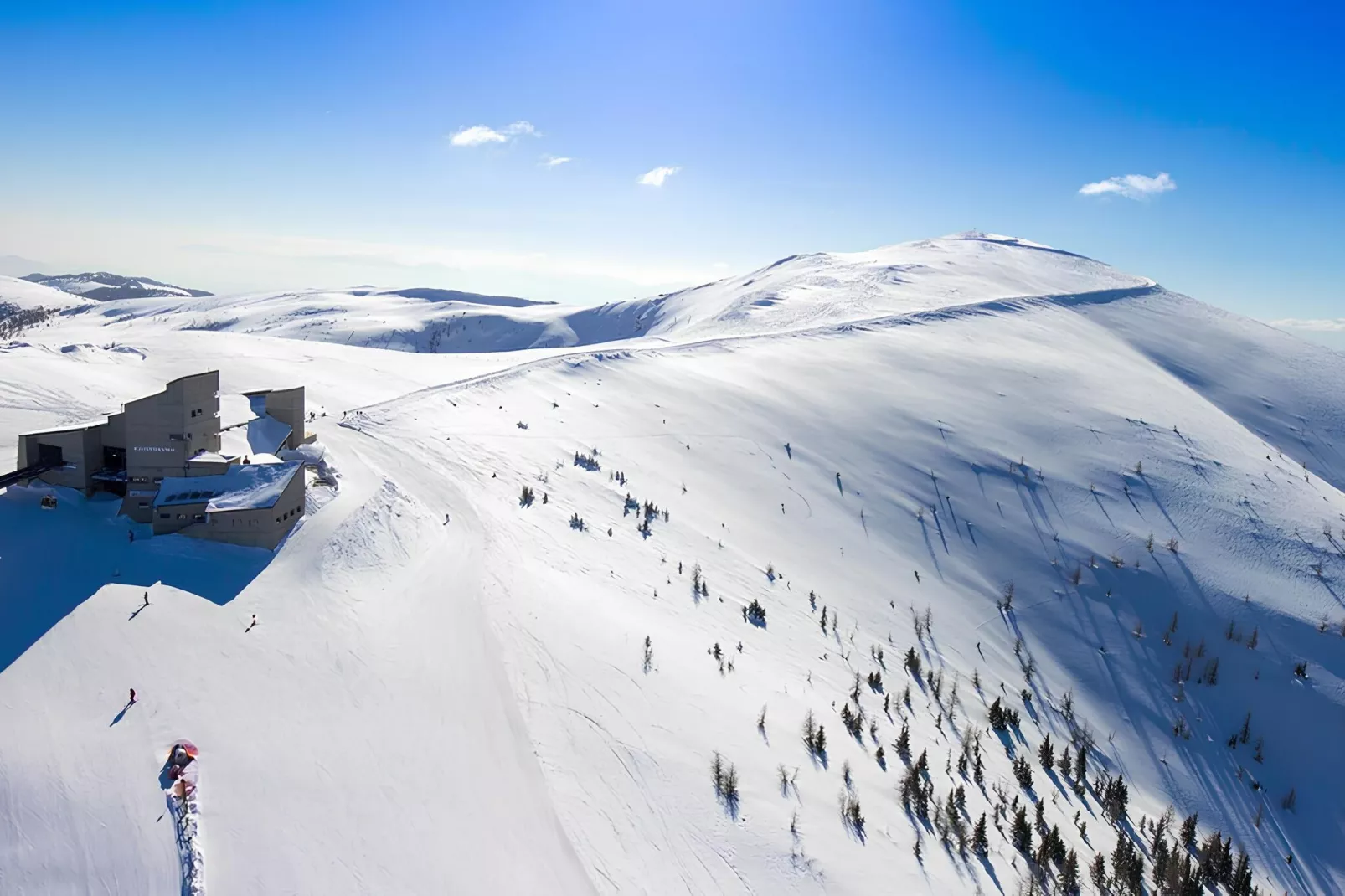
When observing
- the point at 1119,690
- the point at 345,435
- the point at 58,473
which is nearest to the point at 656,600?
the point at 345,435

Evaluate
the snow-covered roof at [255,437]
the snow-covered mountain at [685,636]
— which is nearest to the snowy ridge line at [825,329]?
the snow-covered mountain at [685,636]

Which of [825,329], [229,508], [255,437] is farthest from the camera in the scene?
[825,329]

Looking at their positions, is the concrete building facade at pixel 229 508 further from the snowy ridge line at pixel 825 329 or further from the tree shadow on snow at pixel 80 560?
the snowy ridge line at pixel 825 329

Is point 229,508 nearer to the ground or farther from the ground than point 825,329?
nearer to the ground

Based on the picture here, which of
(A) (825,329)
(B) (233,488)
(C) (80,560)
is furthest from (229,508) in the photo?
(A) (825,329)

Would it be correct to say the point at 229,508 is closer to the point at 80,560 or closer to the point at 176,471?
the point at 176,471

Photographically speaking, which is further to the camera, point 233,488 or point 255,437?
point 255,437

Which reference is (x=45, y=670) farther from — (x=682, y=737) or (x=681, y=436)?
(x=681, y=436)
